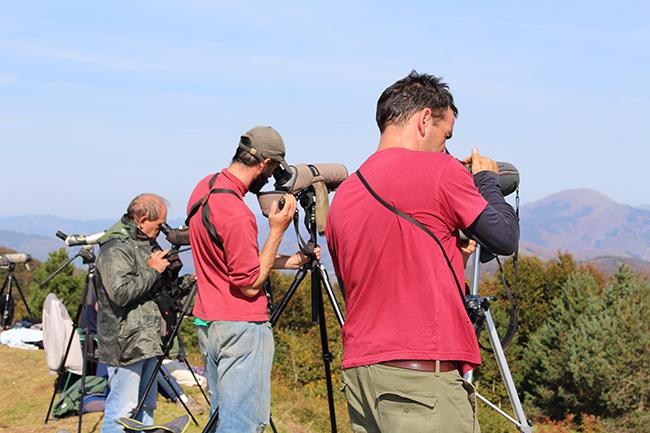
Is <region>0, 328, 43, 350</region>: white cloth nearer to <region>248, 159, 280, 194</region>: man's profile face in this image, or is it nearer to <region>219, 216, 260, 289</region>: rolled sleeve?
<region>248, 159, 280, 194</region>: man's profile face

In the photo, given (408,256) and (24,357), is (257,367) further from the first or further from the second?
(24,357)

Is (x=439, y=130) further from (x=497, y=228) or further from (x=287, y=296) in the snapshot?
(x=287, y=296)

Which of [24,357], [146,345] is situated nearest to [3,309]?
[24,357]

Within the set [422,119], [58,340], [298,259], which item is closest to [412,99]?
[422,119]

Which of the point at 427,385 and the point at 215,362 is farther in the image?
the point at 215,362

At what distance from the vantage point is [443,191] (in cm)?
239

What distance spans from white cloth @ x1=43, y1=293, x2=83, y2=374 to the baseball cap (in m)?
4.22

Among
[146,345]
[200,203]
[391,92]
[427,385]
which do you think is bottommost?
[146,345]

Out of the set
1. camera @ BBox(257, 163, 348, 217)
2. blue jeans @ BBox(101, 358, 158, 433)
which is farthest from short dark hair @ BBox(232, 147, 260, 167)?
blue jeans @ BBox(101, 358, 158, 433)

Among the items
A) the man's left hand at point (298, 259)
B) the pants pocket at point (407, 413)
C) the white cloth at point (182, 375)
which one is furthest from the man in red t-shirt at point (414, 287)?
the white cloth at point (182, 375)

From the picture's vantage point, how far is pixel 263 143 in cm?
359

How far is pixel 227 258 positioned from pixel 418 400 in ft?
4.76

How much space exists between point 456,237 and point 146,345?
3027 millimetres

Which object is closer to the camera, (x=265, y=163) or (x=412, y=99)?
(x=412, y=99)
